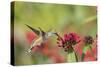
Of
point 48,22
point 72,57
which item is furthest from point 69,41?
point 48,22

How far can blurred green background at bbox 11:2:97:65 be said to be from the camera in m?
1.78

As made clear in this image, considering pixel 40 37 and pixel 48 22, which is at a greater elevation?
pixel 48 22

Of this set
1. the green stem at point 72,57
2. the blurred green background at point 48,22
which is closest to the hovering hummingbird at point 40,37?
the blurred green background at point 48,22

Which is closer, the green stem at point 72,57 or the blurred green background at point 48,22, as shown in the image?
the blurred green background at point 48,22

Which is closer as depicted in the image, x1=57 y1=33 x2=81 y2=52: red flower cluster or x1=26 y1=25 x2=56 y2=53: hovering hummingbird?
x1=26 y1=25 x2=56 y2=53: hovering hummingbird

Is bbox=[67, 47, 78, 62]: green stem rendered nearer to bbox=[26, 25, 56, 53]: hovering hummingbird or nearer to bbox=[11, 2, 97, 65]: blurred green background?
bbox=[11, 2, 97, 65]: blurred green background

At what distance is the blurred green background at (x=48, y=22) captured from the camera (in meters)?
1.78

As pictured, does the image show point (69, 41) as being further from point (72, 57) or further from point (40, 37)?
point (40, 37)

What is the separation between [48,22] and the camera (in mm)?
1894

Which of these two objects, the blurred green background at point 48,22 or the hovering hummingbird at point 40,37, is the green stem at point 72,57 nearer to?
the blurred green background at point 48,22

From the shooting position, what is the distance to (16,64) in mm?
1757

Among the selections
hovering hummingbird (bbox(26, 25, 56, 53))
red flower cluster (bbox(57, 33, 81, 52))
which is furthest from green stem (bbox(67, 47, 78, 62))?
hovering hummingbird (bbox(26, 25, 56, 53))

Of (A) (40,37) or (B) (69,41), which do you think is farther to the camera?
(B) (69,41)
